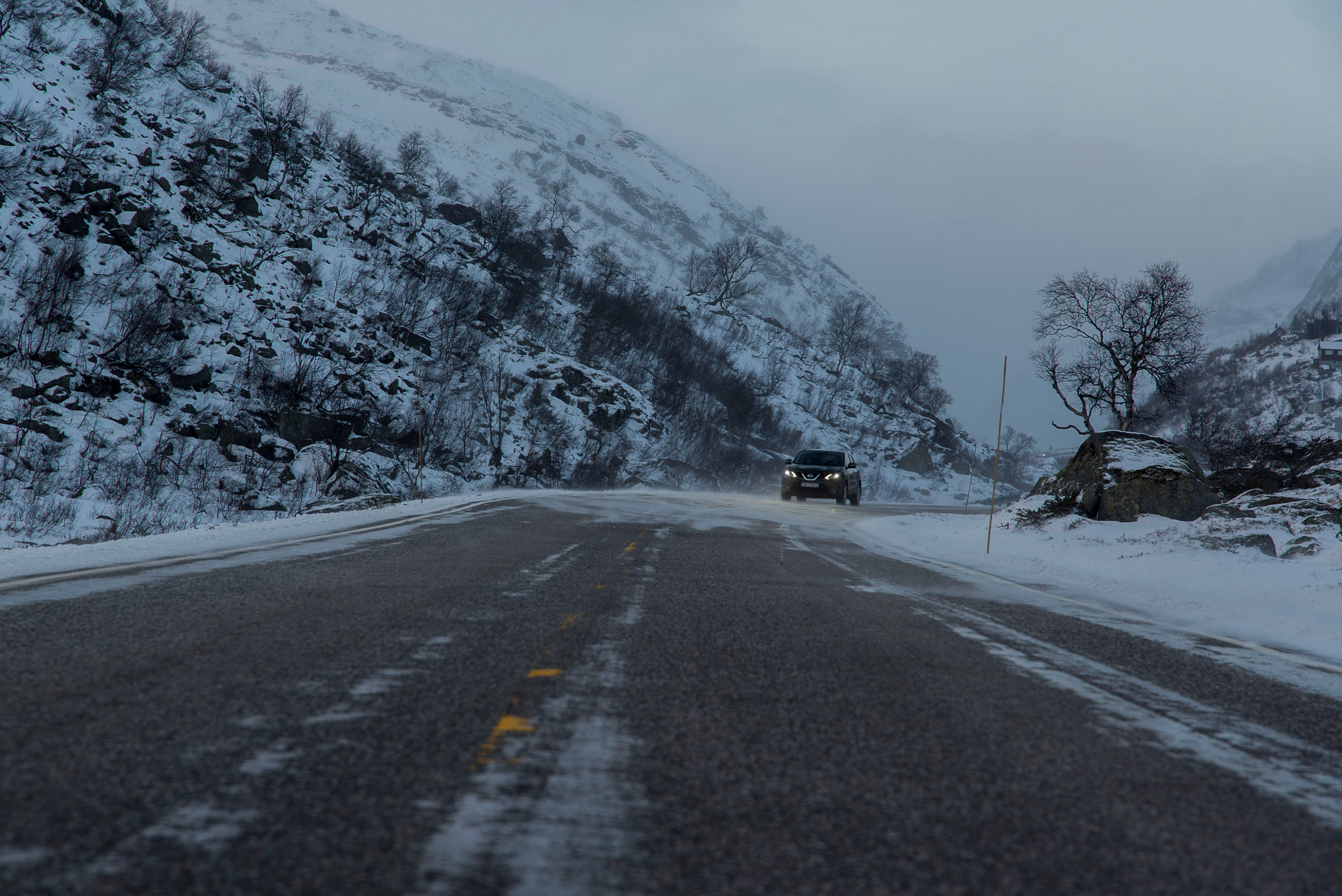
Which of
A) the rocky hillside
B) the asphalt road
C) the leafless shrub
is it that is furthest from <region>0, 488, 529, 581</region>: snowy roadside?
the leafless shrub

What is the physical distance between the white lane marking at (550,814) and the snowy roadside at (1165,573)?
5.94 meters

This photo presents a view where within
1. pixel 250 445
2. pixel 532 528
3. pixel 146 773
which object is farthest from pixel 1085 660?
pixel 250 445

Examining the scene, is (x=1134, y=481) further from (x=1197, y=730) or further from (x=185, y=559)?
(x=185, y=559)

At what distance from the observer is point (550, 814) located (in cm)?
223

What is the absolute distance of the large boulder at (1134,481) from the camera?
17.8 m

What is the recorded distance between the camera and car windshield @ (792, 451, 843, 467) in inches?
1139

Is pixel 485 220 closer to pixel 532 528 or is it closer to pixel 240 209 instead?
pixel 240 209

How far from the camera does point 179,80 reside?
48906mm

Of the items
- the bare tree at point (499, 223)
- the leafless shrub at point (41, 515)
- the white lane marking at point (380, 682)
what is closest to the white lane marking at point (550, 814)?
the white lane marking at point (380, 682)

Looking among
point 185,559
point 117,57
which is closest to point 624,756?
point 185,559

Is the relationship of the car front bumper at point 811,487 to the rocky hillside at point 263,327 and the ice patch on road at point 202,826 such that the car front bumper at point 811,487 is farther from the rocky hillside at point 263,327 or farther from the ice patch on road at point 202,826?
the ice patch on road at point 202,826

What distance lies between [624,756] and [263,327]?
4189 centimetres

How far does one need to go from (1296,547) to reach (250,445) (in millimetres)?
34915

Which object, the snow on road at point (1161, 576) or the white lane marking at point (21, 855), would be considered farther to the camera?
the snow on road at point (1161, 576)
